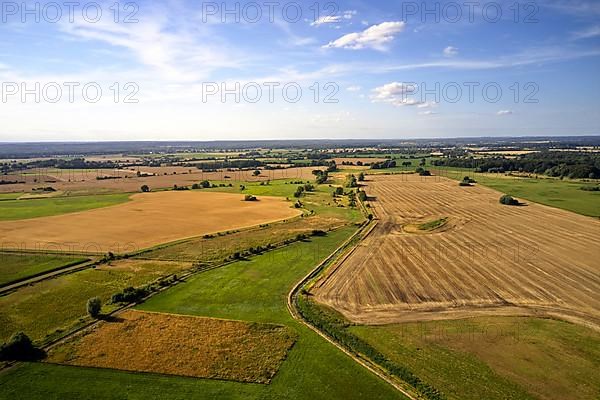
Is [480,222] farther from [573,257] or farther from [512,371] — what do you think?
[512,371]

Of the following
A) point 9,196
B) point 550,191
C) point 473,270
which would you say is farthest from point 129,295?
point 550,191

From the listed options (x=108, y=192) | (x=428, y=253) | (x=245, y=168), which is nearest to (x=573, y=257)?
(x=428, y=253)

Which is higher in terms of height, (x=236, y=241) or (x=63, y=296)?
(x=236, y=241)

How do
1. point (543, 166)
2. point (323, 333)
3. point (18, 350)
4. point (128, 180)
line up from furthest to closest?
1. point (543, 166)
2. point (128, 180)
3. point (323, 333)
4. point (18, 350)

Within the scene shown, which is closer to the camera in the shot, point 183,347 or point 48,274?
point 183,347

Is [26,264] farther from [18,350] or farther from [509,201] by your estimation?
[509,201]

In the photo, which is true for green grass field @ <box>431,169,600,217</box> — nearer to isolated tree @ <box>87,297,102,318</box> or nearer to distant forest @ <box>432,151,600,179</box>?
distant forest @ <box>432,151,600,179</box>
